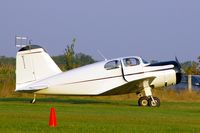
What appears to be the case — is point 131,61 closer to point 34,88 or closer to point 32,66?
point 34,88

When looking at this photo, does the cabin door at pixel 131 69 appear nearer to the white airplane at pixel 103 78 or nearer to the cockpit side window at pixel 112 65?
the white airplane at pixel 103 78

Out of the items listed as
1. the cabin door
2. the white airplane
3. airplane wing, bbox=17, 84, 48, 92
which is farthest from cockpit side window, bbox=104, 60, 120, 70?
airplane wing, bbox=17, 84, 48, 92

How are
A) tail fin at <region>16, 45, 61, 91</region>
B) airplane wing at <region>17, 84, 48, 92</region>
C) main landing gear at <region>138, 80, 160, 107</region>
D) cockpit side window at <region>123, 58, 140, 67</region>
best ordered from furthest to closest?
tail fin at <region>16, 45, 61, 91</region> < airplane wing at <region>17, 84, 48, 92</region> < main landing gear at <region>138, 80, 160, 107</region> < cockpit side window at <region>123, 58, 140, 67</region>

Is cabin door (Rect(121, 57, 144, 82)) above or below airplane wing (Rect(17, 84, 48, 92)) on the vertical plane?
above

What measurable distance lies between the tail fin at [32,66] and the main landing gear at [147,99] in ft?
14.4

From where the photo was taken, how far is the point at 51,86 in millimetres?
30359

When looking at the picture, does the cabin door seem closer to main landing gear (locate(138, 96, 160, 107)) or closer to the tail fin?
main landing gear (locate(138, 96, 160, 107))

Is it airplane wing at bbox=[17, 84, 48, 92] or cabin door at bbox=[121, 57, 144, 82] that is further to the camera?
airplane wing at bbox=[17, 84, 48, 92]

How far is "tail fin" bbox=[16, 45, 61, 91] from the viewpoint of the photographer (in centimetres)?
3067

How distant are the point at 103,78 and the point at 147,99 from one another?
2.28 m

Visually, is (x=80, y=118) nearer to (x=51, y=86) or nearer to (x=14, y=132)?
(x=14, y=132)

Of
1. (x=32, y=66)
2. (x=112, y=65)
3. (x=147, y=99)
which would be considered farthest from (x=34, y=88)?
(x=147, y=99)

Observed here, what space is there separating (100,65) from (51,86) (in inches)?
98.6

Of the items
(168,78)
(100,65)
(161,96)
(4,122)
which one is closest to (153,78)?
(168,78)
